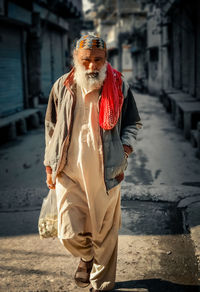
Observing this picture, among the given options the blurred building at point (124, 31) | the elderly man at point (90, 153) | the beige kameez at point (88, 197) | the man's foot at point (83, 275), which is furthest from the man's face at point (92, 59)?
the blurred building at point (124, 31)

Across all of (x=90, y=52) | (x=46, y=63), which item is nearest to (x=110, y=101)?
(x=90, y=52)

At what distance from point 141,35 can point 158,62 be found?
6641 millimetres

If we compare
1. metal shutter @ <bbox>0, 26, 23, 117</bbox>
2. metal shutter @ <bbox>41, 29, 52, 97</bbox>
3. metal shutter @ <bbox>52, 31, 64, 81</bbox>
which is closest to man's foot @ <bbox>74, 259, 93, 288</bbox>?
metal shutter @ <bbox>0, 26, 23, 117</bbox>

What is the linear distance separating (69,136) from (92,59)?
0.58 meters

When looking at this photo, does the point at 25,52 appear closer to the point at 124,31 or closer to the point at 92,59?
the point at 92,59

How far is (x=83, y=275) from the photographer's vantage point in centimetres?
300

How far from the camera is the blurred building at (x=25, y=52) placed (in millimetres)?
10664

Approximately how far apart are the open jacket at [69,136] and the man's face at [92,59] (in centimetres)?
19

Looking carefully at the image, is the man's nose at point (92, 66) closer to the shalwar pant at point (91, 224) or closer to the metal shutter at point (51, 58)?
the shalwar pant at point (91, 224)

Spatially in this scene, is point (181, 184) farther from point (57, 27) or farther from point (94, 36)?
point (57, 27)

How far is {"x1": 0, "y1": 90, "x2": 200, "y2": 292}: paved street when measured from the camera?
3098 millimetres

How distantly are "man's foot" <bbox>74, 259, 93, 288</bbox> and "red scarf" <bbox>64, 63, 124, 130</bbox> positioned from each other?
1.16 metres

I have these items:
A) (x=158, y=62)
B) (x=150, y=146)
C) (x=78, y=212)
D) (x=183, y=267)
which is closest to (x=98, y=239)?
(x=78, y=212)

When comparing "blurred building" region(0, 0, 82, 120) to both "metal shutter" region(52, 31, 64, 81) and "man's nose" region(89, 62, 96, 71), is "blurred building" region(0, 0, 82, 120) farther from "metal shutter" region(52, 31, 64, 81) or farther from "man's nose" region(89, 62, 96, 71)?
"man's nose" region(89, 62, 96, 71)
